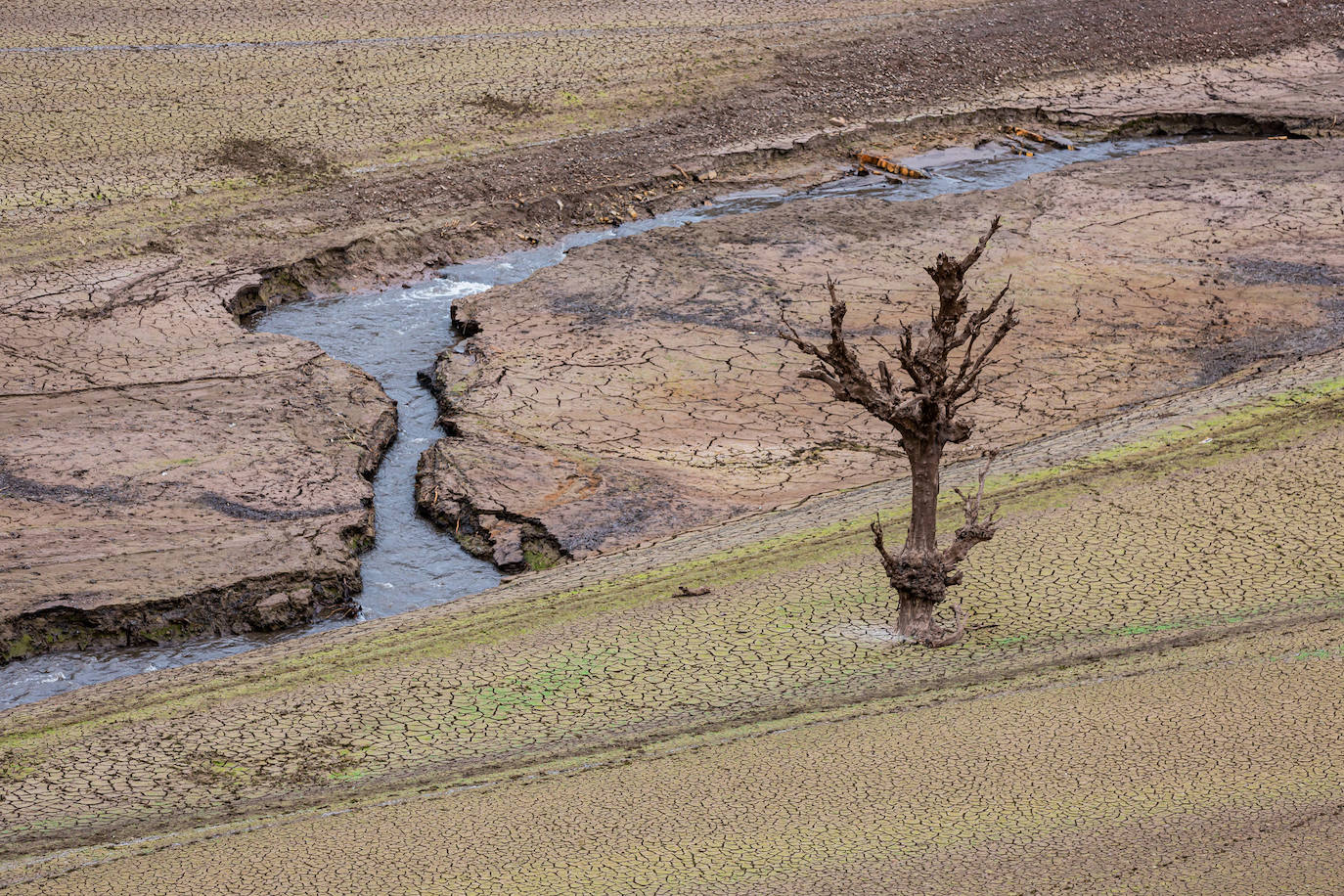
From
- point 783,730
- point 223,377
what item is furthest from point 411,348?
point 783,730

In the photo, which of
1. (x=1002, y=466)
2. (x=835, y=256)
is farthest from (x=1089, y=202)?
(x=1002, y=466)

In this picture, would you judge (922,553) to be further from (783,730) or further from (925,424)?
(783,730)

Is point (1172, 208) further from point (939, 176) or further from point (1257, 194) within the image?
point (939, 176)

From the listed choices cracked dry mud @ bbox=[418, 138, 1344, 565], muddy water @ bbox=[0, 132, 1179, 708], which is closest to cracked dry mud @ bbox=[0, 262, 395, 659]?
muddy water @ bbox=[0, 132, 1179, 708]

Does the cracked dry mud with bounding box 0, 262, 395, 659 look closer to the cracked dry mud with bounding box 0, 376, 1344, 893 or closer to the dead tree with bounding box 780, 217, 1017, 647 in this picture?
the cracked dry mud with bounding box 0, 376, 1344, 893

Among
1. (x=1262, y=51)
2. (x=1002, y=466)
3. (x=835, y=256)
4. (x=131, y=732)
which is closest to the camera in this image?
(x=131, y=732)

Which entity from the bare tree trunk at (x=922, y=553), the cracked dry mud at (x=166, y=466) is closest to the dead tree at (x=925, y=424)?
the bare tree trunk at (x=922, y=553)
